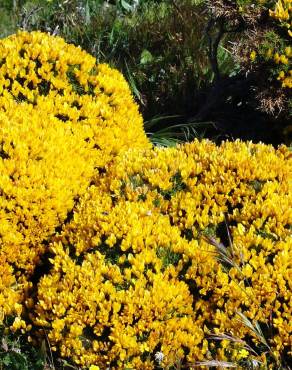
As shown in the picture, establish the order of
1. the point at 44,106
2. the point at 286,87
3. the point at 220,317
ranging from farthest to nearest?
the point at 286,87, the point at 44,106, the point at 220,317

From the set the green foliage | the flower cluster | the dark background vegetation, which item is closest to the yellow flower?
the dark background vegetation

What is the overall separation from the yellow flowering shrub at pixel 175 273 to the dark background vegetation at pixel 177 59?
1.68 meters

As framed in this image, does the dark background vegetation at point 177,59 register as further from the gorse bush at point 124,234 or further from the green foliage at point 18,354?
the green foliage at point 18,354

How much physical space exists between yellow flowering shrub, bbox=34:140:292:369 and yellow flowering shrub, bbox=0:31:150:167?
2.52 feet

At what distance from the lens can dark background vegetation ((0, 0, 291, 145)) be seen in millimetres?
5941

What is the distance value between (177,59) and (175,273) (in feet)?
12.4

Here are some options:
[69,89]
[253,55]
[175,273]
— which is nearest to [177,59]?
[253,55]

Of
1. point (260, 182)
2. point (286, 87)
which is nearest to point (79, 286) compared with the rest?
point (260, 182)

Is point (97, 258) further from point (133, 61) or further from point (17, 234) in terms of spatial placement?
point (133, 61)

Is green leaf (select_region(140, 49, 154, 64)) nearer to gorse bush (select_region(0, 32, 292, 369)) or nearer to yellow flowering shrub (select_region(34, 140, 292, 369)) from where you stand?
gorse bush (select_region(0, 32, 292, 369))

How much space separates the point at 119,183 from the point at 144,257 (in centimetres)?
68

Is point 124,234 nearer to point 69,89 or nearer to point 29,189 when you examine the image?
point 29,189

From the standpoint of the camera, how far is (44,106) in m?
4.53

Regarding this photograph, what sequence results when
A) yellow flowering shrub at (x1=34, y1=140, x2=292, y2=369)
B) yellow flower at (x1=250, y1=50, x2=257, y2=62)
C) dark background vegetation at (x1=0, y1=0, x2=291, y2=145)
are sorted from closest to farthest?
yellow flowering shrub at (x1=34, y1=140, x2=292, y2=369)
yellow flower at (x1=250, y1=50, x2=257, y2=62)
dark background vegetation at (x1=0, y1=0, x2=291, y2=145)
